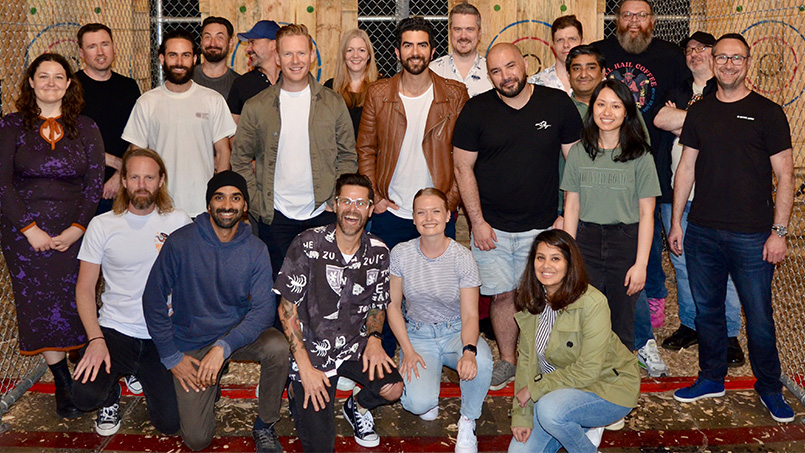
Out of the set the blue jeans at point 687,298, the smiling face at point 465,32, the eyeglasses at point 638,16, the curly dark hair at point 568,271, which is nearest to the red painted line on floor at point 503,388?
the blue jeans at point 687,298

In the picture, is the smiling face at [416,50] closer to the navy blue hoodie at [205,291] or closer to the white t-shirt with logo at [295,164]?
the white t-shirt with logo at [295,164]

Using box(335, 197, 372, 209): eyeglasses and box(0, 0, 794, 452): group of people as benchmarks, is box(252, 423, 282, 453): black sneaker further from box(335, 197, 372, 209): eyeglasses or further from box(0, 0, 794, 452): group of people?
box(335, 197, 372, 209): eyeglasses

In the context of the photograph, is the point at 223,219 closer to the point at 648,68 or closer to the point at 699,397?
the point at 699,397

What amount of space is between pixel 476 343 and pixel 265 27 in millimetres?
3628

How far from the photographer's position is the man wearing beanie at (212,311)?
450cm

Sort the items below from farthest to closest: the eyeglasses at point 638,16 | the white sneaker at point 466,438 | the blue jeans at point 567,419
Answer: the eyeglasses at point 638,16, the white sneaker at point 466,438, the blue jeans at point 567,419

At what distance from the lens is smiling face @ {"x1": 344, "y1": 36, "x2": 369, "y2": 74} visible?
5656 millimetres

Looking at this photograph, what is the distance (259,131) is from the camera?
17.2 ft

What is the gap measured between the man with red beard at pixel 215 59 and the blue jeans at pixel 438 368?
311cm

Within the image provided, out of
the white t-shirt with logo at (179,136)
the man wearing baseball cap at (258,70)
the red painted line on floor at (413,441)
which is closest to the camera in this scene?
the red painted line on floor at (413,441)

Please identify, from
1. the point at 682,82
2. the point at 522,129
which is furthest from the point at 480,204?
the point at 682,82

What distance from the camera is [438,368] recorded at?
15.7ft

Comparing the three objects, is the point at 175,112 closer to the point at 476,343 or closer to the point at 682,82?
the point at 476,343

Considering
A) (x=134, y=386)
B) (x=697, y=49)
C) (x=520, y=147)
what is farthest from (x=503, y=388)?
(x=697, y=49)
